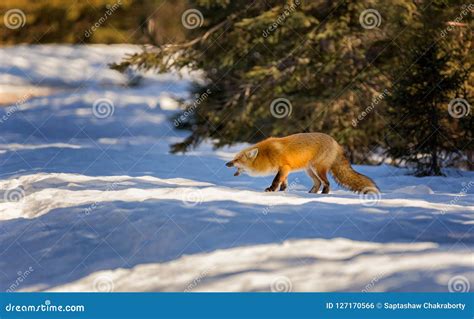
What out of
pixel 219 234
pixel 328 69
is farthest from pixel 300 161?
pixel 328 69

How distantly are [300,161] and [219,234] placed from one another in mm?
2381

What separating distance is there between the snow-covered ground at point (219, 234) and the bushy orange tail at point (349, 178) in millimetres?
166

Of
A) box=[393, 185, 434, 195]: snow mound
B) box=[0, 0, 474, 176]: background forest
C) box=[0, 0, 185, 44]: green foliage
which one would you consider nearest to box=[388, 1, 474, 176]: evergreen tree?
box=[0, 0, 474, 176]: background forest

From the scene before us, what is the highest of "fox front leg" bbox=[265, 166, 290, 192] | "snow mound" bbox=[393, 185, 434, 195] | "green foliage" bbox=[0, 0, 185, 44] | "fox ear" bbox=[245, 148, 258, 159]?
"fox ear" bbox=[245, 148, 258, 159]

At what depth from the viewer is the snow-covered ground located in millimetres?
5906

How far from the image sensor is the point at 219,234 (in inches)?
275

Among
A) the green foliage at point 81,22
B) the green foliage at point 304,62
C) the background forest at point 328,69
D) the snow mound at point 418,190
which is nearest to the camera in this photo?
the snow mound at point 418,190

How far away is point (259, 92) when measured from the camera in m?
15.2

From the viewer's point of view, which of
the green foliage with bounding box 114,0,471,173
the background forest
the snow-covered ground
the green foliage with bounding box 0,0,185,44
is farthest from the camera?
the green foliage with bounding box 0,0,185,44

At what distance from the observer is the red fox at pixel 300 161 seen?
8906 mm

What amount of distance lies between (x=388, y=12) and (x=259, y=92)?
3310 mm

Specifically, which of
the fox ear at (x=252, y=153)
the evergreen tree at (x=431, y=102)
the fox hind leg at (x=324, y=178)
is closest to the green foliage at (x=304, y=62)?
the evergreen tree at (x=431, y=102)

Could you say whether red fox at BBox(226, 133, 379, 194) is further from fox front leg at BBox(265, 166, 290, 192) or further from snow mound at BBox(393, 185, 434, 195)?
snow mound at BBox(393, 185, 434, 195)

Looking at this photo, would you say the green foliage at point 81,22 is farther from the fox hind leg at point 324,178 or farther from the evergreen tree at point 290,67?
the fox hind leg at point 324,178
